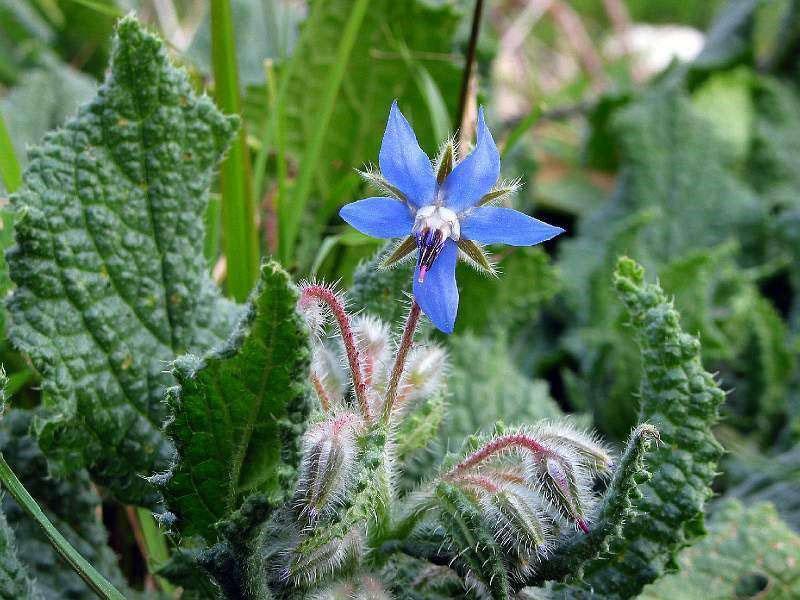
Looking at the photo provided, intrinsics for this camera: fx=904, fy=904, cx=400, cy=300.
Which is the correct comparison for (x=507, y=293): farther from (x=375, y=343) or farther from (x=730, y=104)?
(x=730, y=104)

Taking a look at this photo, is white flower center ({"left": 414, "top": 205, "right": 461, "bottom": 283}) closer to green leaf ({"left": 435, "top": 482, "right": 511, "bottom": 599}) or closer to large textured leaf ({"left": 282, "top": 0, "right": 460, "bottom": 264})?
green leaf ({"left": 435, "top": 482, "right": 511, "bottom": 599})

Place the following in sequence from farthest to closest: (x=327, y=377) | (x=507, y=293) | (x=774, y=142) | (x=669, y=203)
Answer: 1. (x=774, y=142)
2. (x=669, y=203)
3. (x=507, y=293)
4. (x=327, y=377)

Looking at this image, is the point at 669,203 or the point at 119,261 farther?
the point at 669,203

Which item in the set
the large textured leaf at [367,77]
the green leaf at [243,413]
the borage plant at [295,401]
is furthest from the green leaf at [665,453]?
the large textured leaf at [367,77]

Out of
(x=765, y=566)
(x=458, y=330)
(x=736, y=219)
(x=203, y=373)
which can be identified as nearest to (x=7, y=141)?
(x=203, y=373)

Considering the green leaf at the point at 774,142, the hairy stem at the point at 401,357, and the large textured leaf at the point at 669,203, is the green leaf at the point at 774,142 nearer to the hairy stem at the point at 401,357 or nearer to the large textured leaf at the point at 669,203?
the large textured leaf at the point at 669,203

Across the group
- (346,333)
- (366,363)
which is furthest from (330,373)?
(346,333)

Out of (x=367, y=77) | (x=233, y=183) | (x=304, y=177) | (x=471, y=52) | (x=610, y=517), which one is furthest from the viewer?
(x=367, y=77)

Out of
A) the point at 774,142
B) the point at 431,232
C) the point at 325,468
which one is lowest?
the point at 325,468
